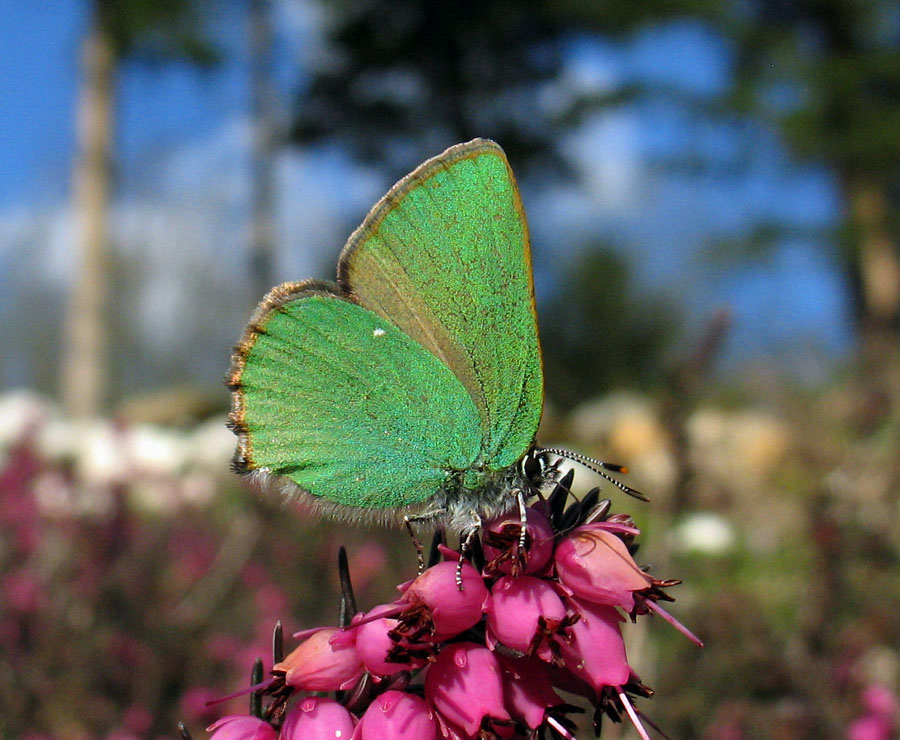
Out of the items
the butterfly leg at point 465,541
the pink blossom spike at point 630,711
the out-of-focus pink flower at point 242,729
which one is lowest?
the out-of-focus pink flower at point 242,729

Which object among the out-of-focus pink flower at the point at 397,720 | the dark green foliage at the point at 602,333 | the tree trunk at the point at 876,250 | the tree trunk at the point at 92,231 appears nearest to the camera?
the out-of-focus pink flower at the point at 397,720

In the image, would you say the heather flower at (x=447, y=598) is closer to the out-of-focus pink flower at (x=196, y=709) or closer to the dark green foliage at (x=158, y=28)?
the out-of-focus pink flower at (x=196, y=709)

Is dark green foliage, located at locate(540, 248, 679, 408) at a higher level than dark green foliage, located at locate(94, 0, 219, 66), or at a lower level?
lower

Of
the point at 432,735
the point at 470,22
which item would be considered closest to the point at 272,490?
the point at 432,735

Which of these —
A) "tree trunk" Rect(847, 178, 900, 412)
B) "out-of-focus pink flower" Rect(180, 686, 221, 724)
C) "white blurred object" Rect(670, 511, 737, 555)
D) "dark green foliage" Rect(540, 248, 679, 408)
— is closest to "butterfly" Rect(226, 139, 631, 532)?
"out-of-focus pink flower" Rect(180, 686, 221, 724)

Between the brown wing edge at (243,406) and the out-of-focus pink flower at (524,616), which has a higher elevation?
the brown wing edge at (243,406)

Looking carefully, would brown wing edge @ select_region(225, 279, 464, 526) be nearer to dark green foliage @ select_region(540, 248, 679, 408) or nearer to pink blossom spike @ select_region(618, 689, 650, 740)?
pink blossom spike @ select_region(618, 689, 650, 740)

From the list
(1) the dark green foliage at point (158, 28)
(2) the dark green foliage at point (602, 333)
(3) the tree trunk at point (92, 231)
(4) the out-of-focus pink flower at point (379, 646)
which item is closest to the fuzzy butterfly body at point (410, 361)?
(4) the out-of-focus pink flower at point (379, 646)
